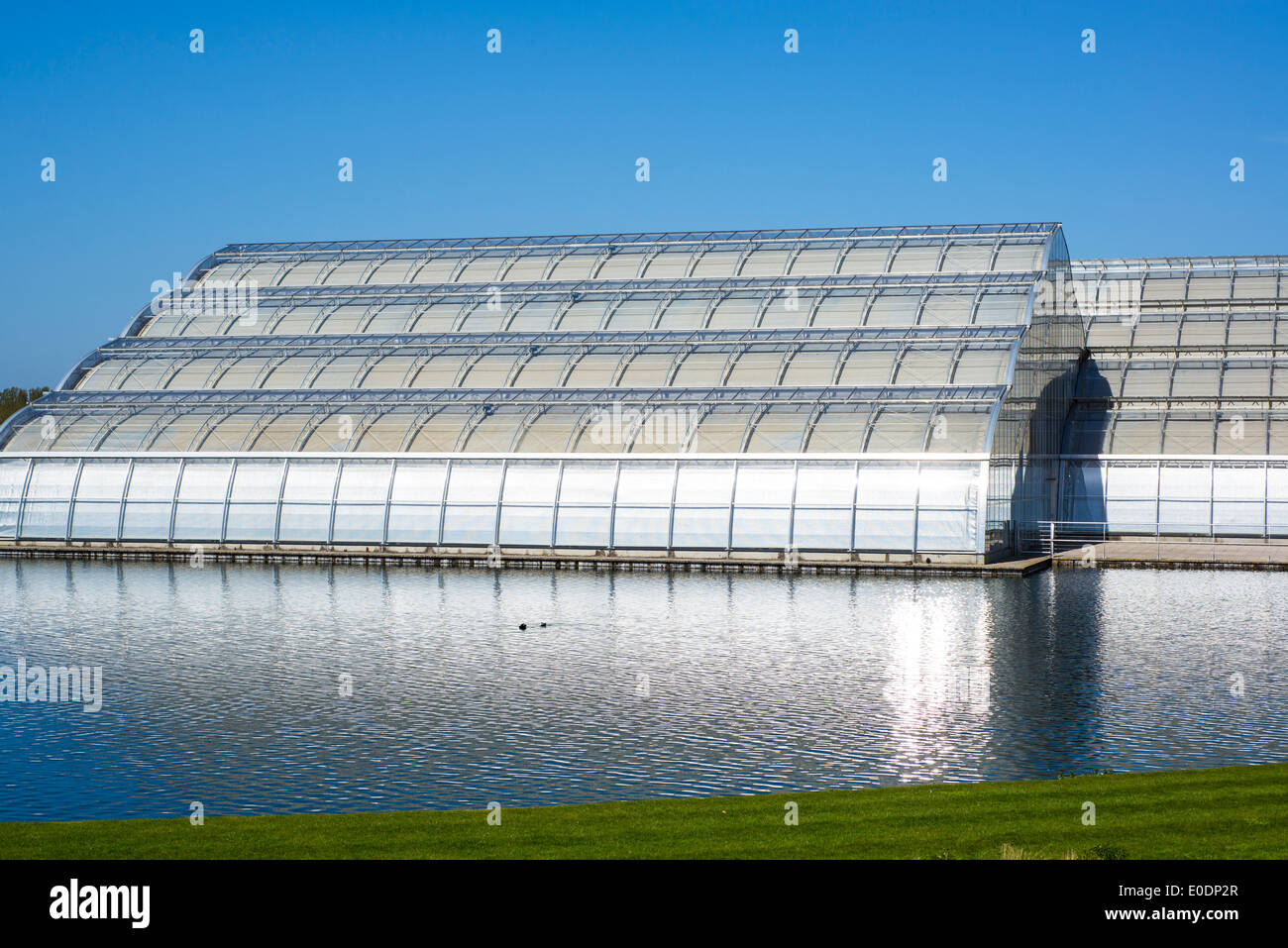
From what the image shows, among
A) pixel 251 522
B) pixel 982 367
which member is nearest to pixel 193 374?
pixel 251 522

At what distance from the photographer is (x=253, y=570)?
187 ft

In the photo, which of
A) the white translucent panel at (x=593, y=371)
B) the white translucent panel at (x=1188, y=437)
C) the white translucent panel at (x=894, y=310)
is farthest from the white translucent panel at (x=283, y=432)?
the white translucent panel at (x=1188, y=437)


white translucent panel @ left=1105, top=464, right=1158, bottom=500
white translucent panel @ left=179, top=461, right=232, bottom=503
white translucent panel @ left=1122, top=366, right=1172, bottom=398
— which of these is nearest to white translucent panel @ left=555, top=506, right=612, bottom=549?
white translucent panel @ left=179, top=461, right=232, bottom=503

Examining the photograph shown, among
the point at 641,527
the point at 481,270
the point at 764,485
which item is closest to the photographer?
the point at 764,485

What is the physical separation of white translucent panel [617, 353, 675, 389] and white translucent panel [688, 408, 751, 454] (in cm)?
578

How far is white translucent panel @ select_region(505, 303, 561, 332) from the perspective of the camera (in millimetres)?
77500

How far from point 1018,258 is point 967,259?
2623 mm

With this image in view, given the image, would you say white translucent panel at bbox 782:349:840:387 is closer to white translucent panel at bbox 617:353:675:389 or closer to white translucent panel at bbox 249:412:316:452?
white translucent panel at bbox 617:353:675:389

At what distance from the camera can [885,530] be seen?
187 feet

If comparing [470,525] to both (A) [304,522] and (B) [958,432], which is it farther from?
(B) [958,432]

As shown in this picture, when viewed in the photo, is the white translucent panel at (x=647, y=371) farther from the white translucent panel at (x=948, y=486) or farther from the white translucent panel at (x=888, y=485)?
the white translucent panel at (x=948, y=486)

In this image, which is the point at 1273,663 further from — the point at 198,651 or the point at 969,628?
the point at 198,651

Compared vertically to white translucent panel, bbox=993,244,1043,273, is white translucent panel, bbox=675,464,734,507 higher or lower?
lower

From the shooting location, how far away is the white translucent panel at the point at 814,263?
8094 centimetres
